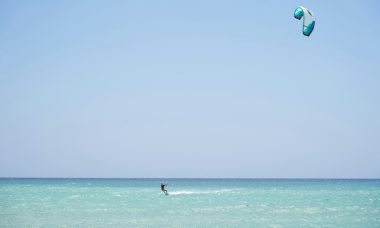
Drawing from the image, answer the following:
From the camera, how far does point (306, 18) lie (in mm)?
14359

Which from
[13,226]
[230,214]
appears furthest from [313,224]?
[13,226]

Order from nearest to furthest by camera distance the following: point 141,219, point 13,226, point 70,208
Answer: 1. point 13,226
2. point 141,219
3. point 70,208

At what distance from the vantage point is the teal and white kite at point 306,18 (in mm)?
14086

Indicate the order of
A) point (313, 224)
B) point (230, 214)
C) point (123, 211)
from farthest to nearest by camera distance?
point (123, 211) < point (230, 214) < point (313, 224)

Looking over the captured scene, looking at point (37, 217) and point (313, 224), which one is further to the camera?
point (37, 217)

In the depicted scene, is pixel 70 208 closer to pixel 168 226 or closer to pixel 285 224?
pixel 168 226

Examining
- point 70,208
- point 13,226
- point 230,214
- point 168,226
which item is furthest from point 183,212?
point 13,226

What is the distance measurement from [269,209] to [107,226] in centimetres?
822

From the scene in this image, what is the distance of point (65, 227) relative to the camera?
48.3ft

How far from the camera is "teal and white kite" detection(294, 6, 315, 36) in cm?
1409

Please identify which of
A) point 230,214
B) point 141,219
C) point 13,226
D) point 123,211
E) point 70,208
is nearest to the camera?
point 13,226

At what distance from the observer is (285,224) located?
51.1ft

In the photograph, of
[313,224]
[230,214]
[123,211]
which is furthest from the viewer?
[123,211]

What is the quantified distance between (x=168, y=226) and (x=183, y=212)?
3.91 m
